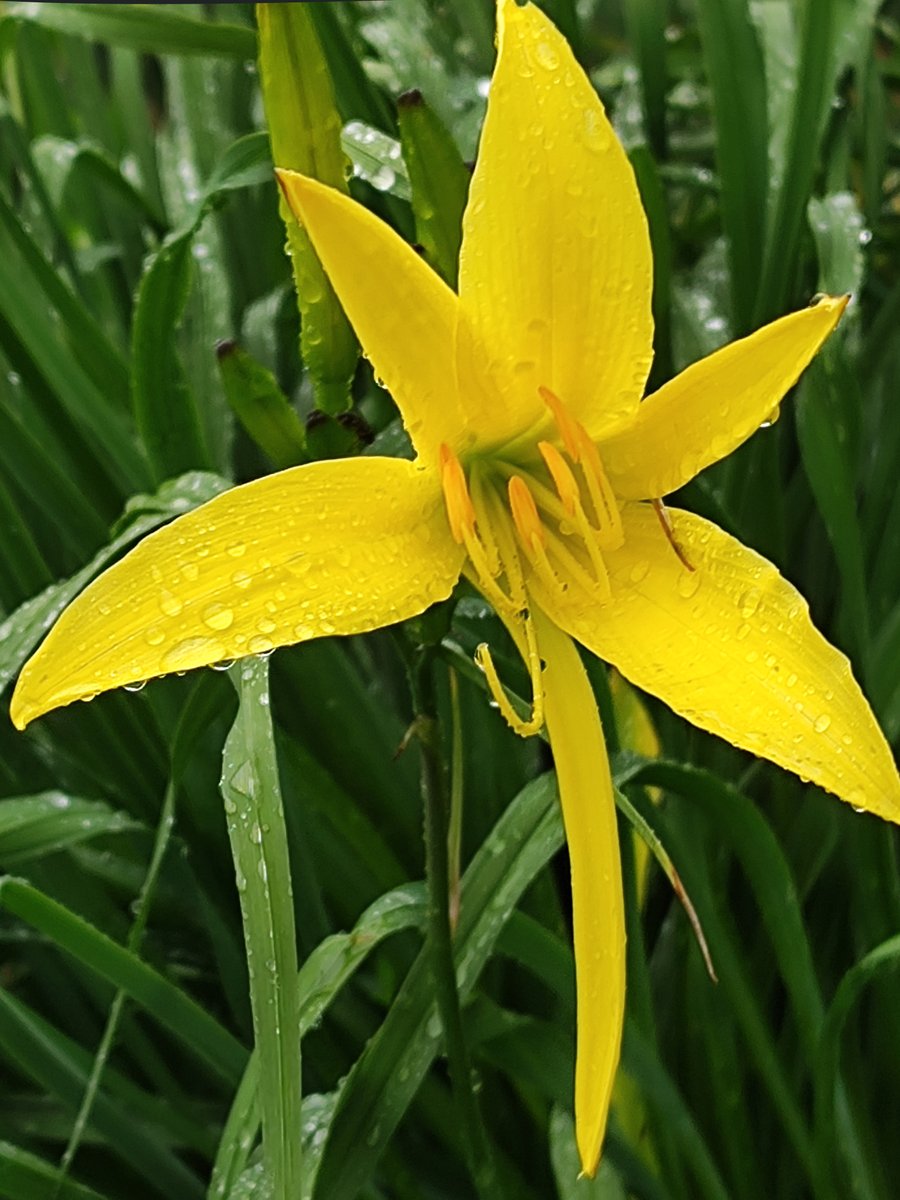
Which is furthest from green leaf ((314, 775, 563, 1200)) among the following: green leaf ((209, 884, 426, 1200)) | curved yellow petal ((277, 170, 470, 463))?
curved yellow petal ((277, 170, 470, 463))

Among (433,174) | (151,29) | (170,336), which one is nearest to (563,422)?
(433,174)

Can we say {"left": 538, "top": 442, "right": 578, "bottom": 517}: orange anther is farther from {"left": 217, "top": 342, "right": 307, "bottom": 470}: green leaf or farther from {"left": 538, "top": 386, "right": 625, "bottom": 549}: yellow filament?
{"left": 217, "top": 342, "right": 307, "bottom": 470}: green leaf

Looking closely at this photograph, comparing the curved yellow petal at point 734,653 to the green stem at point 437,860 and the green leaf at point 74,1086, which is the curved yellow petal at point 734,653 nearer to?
the green stem at point 437,860

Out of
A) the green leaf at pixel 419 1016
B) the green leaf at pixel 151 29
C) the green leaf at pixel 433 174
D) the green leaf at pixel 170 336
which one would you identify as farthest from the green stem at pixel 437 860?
the green leaf at pixel 151 29

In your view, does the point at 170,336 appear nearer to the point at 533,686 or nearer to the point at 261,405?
the point at 261,405

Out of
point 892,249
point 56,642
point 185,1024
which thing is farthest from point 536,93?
point 892,249

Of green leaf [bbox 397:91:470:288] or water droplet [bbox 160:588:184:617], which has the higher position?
Answer: green leaf [bbox 397:91:470:288]

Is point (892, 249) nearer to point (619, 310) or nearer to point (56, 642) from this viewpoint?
point (619, 310)
